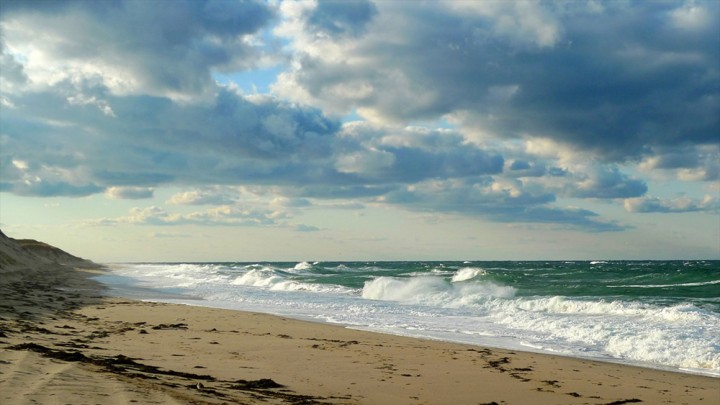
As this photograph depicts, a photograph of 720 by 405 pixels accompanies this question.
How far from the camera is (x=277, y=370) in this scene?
8.97m

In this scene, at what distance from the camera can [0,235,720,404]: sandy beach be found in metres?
6.19

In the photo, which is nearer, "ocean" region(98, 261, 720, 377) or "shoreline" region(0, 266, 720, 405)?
"shoreline" region(0, 266, 720, 405)

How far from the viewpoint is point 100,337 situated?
35.7 feet

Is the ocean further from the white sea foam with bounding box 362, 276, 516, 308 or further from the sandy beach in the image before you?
the sandy beach

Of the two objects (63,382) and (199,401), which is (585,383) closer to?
(199,401)

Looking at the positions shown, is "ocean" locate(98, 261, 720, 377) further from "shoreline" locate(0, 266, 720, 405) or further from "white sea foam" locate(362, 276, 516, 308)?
"shoreline" locate(0, 266, 720, 405)

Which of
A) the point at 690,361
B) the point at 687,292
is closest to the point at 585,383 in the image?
the point at 690,361

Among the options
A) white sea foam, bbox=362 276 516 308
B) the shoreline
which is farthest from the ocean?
the shoreline

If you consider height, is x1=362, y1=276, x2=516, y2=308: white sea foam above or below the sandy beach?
below

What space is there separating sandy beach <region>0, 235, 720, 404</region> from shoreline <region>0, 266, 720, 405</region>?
21 mm

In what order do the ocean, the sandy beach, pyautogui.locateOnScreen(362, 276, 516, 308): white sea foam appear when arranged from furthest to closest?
1. pyautogui.locateOnScreen(362, 276, 516, 308): white sea foam
2. the ocean
3. the sandy beach

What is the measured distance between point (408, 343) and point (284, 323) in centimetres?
467

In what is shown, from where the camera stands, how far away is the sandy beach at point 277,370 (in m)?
6.19

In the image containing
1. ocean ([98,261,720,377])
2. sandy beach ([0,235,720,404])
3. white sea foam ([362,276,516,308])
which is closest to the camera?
sandy beach ([0,235,720,404])
